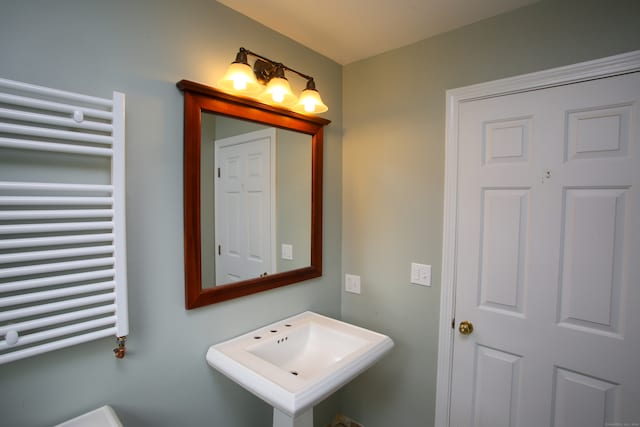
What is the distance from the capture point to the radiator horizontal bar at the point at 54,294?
83 centimetres

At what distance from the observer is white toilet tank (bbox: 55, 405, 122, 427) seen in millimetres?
970

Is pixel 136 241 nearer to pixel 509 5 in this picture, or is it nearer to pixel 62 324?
pixel 62 324

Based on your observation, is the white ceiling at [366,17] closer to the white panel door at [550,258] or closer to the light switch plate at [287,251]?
the white panel door at [550,258]

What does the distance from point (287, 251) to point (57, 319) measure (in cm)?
105

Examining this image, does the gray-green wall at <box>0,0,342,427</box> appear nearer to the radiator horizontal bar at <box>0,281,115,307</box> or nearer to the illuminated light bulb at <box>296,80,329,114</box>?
the radiator horizontal bar at <box>0,281,115,307</box>

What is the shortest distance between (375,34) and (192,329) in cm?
175

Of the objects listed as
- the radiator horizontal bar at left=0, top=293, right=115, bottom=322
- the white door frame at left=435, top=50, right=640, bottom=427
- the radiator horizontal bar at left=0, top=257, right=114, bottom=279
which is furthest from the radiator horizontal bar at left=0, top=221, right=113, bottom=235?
the white door frame at left=435, top=50, right=640, bottom=427

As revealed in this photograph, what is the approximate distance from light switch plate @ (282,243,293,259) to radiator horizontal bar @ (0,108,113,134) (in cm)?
101

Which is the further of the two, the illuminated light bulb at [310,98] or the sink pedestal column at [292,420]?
the illuminated light bulb at [310,98]

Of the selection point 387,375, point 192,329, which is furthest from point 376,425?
point 192,329

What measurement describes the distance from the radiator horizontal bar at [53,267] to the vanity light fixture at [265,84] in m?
0.86

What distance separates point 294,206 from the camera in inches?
71.1

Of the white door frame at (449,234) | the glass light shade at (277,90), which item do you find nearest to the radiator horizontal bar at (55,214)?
Answer: the glass light shade at (277,90)

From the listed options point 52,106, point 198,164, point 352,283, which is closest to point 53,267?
point 52,106
